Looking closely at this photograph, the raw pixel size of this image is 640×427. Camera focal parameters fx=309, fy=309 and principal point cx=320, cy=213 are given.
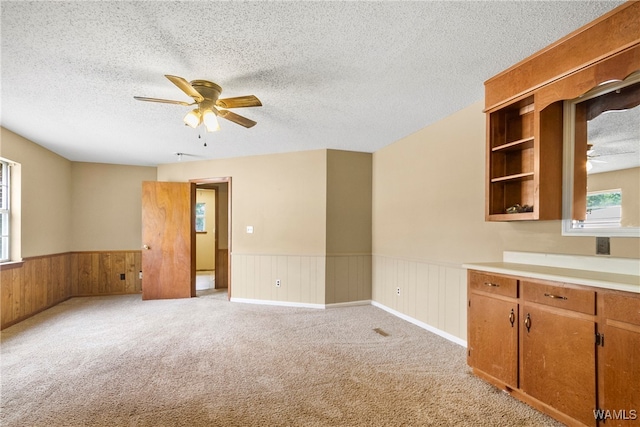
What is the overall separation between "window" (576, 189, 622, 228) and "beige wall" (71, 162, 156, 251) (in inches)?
256

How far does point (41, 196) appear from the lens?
14.9 feet

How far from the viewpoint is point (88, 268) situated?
5594mm

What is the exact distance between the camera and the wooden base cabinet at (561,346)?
1.60 metres

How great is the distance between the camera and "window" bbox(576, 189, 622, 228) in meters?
1.97

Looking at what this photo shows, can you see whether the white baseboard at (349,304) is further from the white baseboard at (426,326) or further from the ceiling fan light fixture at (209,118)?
the ceiling fan light fixture at (209,118)

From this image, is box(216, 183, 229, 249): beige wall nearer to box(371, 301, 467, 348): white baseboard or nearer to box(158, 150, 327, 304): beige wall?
box(158, 150, 327, 304): beige wall

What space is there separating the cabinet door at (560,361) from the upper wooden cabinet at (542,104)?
2.40 feet

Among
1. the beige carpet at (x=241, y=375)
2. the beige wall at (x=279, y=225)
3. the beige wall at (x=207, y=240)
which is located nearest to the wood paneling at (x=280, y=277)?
the beige wall at (x=279, y=225)

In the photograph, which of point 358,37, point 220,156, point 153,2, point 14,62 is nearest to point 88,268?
point 220,156

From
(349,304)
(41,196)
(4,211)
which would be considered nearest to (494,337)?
(349,304)

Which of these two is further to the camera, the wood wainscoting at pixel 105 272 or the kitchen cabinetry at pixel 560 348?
the wood wainscoting at pixel 105 272

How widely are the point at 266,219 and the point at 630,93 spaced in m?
4.32

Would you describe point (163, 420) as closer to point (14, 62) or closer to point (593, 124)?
point (14, 62)

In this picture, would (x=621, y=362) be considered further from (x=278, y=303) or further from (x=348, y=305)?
(x=278, y=303)
